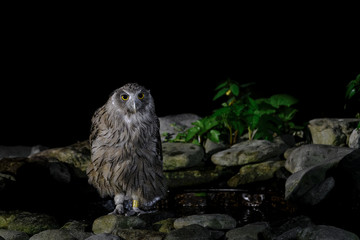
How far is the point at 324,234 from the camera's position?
2.92 meters

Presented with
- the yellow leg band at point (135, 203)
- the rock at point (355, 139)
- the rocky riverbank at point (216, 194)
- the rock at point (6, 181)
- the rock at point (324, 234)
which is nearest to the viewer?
the rock at point (324, 234)

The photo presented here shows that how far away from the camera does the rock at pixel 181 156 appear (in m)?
5.19

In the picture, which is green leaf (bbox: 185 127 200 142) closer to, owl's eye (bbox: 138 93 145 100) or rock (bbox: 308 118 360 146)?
rock (bbox: 308 118 360 146)

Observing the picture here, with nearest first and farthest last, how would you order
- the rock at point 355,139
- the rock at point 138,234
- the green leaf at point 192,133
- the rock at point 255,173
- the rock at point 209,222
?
1. the rock at point 138,234
2. the rock at point 209,222
3. the rock at point 255,173
4. the rock at point 355,139
5. the green leaf at point 192,133

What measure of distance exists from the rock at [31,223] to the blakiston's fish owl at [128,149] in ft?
1.96

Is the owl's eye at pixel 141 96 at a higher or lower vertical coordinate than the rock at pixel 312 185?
higher

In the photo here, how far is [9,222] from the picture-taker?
3.61 metres

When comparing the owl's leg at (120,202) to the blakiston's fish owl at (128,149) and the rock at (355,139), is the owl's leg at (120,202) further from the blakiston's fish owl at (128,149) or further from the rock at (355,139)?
the rock at (355,139)

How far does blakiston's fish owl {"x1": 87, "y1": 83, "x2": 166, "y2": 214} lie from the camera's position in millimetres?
3674

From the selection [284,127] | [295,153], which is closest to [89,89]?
[284,127]

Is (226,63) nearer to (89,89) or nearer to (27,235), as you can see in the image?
(89,89)

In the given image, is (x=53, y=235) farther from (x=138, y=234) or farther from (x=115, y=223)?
(x=138, y=234)

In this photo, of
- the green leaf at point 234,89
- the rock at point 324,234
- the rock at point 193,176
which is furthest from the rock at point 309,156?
the rock at point 324,234

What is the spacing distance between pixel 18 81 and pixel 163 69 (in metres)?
2.76
